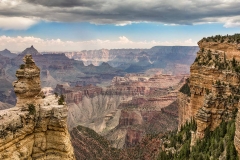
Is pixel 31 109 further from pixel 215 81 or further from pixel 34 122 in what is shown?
pixel 215 81

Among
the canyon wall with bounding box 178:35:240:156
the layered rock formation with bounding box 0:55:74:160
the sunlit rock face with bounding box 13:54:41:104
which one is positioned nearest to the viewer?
the layered rock formation with bounding box 0:55:74:160

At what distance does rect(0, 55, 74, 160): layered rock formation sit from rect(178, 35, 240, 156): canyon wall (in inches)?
1064

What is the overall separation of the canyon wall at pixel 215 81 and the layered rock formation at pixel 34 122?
27015 mm

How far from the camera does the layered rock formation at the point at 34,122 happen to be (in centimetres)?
2194

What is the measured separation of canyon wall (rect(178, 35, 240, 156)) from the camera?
43812 millimetres

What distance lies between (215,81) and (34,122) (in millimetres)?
34812

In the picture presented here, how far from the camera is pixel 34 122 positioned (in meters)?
23.0

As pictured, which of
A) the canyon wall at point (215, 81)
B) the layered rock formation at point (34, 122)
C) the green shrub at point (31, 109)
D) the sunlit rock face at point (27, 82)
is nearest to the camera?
the layered rock formation at point (34, 122)

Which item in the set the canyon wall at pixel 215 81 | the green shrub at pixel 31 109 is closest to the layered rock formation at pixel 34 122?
the green shrub at pixel 31 109

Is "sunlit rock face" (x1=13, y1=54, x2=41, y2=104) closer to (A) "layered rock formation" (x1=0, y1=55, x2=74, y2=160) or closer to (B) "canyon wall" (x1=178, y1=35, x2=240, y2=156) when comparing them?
(A) "layered rock formation" (x1=0, y1=55, x2=74, y2=160)

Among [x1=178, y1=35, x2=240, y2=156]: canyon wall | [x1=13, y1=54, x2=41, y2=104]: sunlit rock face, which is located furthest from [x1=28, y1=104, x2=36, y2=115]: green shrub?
[x1=178, y1=35, x2=240, y2=156]: canyon wall

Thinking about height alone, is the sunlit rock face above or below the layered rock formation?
above

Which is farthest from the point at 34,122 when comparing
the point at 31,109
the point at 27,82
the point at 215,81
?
the point at 215,81

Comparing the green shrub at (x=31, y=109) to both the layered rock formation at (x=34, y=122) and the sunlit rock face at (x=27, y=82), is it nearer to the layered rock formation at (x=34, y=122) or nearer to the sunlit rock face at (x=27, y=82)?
the layered rock formation at (x=34, y=122)
